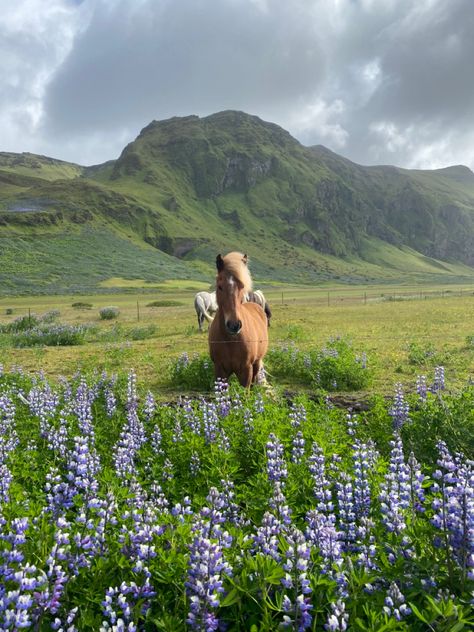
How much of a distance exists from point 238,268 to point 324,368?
5.16 m

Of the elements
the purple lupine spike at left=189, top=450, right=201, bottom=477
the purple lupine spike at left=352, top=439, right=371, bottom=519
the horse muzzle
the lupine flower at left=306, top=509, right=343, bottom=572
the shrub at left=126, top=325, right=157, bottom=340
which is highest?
the horse muzzle

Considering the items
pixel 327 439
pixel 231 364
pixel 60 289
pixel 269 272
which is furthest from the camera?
pixel 269 272

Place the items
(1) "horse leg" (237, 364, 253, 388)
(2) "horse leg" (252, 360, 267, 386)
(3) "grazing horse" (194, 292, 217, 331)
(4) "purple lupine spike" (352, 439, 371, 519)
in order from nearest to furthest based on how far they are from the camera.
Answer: (4) "purple lupine spike" (352, 439, 371, 519) < (1) "horse leg" (237, 364, 253, 388) < (2) "horse leg" (252, 360, 267, 386) < (3) "grazing horse" (194, 292, 217, 331)

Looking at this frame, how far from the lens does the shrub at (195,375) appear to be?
37.7ft

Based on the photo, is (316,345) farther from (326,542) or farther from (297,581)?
(297,581)

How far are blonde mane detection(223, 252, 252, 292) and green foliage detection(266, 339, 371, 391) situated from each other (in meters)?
4.31

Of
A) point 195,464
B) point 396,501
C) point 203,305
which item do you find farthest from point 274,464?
point 203,305

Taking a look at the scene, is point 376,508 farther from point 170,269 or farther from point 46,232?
point 46,232

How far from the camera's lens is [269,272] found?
529 ft

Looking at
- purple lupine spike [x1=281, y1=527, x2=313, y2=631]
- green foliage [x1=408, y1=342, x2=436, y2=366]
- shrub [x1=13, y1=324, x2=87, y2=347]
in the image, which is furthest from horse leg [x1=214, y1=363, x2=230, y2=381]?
shrub [x1=13, y1=324, x2=87, y2=347]

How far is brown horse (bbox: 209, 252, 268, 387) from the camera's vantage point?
299 inches

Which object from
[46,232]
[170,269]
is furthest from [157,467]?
[46,232]

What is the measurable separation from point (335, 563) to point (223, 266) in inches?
234

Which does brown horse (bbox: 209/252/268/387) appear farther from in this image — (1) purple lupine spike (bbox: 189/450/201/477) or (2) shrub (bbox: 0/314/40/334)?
→ (2) shrub (bbox: 0/314/40/334)
